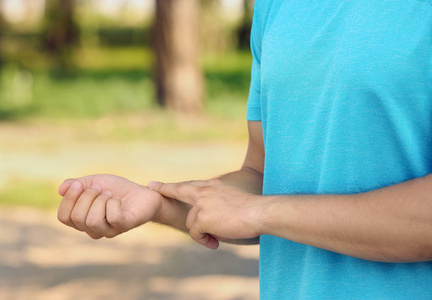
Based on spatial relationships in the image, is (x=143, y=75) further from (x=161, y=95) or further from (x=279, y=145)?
(x=279, y=145)

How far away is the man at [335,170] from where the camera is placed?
1352 mm

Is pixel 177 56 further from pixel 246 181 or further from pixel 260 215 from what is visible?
pixel 260 215

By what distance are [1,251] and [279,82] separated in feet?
14.2

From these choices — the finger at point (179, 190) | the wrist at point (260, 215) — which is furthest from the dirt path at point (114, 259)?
the wrist at point (260, 215)

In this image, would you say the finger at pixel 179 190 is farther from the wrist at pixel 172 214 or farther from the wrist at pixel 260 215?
the wrist at pixel 260 215

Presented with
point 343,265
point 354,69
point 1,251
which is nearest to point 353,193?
point 343,265

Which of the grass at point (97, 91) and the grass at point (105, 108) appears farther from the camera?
the grass at point (97, 91)

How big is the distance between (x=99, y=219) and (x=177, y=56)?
29.9 feet

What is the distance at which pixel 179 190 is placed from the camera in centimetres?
171

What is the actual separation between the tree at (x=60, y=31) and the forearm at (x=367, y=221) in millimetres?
18828

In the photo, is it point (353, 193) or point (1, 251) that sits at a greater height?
point (353, 193)

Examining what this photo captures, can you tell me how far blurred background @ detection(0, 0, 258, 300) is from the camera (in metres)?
4.71

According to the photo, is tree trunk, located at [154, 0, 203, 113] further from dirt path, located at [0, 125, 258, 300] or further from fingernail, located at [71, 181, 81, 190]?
fingernail, located at [71, 181, 81, 190]

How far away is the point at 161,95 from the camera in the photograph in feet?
34.9
